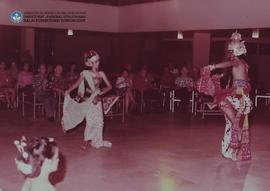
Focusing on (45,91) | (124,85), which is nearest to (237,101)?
Answer: (45,91)

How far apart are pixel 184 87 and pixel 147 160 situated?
19.7 feet

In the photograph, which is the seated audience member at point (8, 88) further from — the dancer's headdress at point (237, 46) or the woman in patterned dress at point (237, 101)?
the dancer's headdress at point (237, 46)

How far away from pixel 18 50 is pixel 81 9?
11.3 ft

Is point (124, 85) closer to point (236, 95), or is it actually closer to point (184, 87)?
point (184, 87)

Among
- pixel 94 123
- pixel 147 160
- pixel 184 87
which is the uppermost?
pixel 184 87

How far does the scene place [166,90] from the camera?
13789mm

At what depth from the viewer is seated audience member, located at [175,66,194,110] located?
1321cm

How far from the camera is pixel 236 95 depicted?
7.40 metres

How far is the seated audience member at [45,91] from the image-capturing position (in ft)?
37.0

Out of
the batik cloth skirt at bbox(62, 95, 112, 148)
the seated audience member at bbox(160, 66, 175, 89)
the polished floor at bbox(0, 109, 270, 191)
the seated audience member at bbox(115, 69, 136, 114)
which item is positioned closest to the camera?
the polished floor at bbox(0, 109, 270, 191)

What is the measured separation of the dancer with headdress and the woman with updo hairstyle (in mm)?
3565

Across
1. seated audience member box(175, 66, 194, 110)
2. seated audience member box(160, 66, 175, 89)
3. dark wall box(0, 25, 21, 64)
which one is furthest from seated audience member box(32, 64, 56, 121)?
dark wall box(0, 25, 21, 64)

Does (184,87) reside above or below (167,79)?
below

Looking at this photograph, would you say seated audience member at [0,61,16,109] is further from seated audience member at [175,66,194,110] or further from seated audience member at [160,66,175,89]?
seated audience member at [175,66,194,110]
